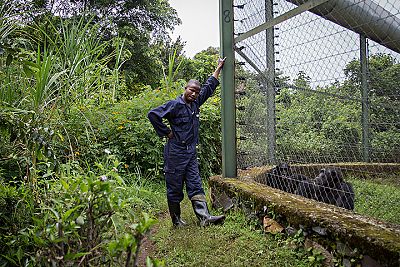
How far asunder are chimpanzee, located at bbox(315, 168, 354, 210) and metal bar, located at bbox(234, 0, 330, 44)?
4.64 feet

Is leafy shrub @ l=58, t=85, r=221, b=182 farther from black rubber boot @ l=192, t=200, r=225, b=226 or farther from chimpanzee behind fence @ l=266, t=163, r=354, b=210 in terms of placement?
chimpanzee behind fence @ l=266, t=163, r=354, b=210

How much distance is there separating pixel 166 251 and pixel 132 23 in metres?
14.5

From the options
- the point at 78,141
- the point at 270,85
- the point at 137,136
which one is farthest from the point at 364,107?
the point at 137,136

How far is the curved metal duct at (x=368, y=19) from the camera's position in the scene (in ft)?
8.11

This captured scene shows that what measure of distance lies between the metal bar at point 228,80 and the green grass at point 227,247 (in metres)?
0.87

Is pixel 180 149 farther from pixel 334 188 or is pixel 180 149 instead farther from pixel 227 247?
pixel 334 188

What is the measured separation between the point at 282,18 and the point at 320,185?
4.96 ft

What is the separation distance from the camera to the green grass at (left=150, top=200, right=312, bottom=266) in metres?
2.63

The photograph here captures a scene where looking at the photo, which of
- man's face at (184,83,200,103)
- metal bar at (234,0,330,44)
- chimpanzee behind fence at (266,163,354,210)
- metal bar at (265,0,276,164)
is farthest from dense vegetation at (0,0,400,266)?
man's face at (184,83,200,103)

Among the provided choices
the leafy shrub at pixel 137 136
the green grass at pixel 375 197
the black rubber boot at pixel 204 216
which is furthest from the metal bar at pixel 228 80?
the leafy shrub at pixel 137 136

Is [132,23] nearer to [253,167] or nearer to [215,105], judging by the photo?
[215,105]

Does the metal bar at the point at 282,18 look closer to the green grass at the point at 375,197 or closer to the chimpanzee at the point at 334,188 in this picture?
the chimpanzee at the point at 334,188

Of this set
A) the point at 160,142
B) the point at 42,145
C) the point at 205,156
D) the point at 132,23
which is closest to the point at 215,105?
the point at 205,156

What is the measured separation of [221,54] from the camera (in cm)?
419
